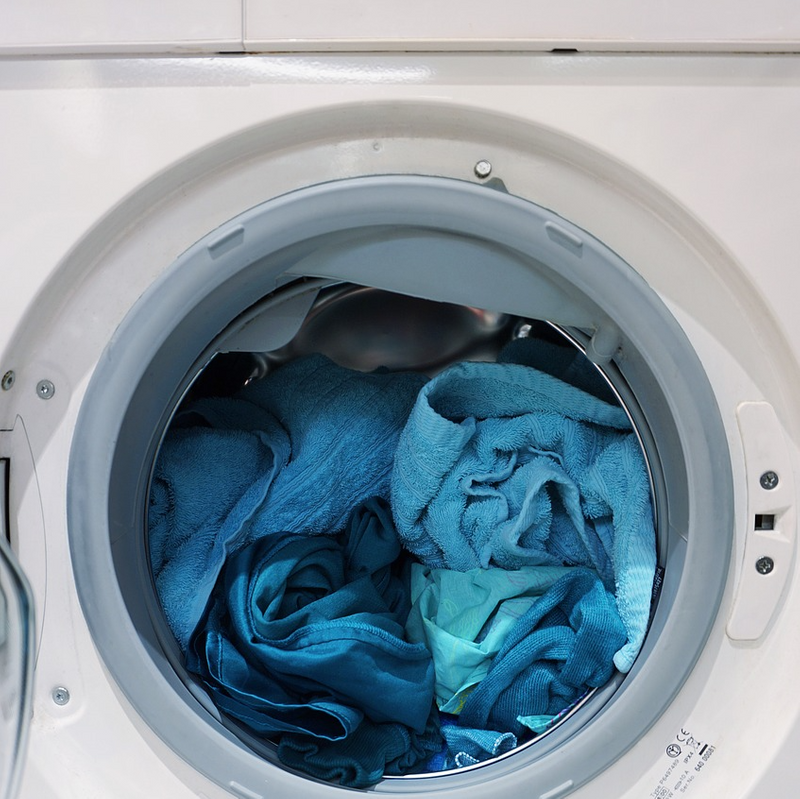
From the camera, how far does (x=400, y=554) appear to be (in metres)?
0.98

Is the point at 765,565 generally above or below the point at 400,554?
below

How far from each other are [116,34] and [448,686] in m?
0.69

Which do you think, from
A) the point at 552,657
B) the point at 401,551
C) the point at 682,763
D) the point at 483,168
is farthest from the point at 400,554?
the point at 483,168

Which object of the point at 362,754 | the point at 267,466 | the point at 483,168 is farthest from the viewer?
the point at 267,466

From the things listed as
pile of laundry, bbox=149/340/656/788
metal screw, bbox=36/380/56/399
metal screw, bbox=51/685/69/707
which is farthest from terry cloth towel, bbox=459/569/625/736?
metal screw, bbox=36/380/56/399

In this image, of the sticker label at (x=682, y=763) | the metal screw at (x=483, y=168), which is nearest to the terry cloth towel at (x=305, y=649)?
the sticker label at (x=682, y=763)

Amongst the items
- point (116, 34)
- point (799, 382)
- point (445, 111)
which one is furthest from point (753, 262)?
point (116, 34)

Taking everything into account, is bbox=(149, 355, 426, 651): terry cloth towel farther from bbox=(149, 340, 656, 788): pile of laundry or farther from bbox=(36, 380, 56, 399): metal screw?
bbox=(36, 380, 56, 399): metal screw

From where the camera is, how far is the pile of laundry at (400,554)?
80cm

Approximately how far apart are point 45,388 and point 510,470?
47cm

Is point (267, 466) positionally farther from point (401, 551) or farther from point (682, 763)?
point (682, 763)

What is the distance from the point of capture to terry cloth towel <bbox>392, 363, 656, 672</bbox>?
854 mm

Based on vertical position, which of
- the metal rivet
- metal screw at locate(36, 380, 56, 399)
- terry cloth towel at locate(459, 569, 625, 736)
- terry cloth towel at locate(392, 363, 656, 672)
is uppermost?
metal screw at locate(36, 380, 56, 399)

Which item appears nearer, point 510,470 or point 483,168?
point 483,168
